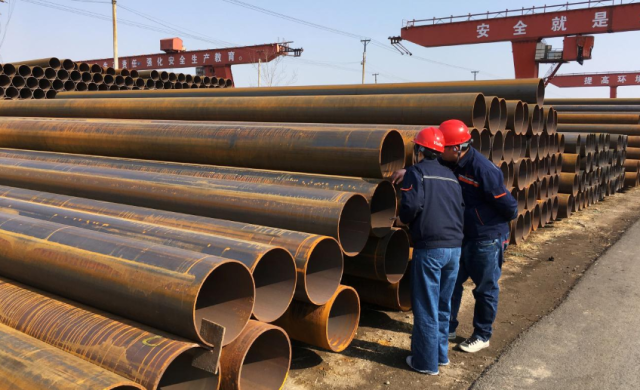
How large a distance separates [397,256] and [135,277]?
8.18 feet

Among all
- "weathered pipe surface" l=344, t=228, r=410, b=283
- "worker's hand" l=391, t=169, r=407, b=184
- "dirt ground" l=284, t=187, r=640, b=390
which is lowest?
"dirt ground" l=284, t=187, r=640, b=390

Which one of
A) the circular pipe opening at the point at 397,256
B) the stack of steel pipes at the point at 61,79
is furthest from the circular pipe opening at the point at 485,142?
the stack of steel pipes at the point at 61,79

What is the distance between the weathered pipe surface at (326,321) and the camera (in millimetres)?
3482

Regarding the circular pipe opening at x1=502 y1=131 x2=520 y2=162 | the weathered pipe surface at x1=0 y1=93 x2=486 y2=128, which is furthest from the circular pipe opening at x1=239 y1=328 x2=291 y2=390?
the circular pipe opening at x1=502 y1=131 x2=520 y2=162

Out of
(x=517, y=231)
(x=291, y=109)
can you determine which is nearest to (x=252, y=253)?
(x=291, y=109)

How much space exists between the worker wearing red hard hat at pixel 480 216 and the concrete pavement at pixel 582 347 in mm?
349

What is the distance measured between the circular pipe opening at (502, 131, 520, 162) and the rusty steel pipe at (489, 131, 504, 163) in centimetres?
35

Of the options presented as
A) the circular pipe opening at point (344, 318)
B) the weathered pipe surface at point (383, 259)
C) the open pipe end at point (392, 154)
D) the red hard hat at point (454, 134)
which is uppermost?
the red hard hat at point (454, 134)

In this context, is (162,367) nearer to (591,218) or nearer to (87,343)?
(87,343)

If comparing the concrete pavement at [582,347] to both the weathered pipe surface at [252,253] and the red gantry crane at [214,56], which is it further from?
the red gantry crane at [214,56]

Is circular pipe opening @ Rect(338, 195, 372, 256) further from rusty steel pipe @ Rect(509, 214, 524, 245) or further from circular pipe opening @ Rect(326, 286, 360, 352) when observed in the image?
rusty steel pipe @ Rect(509, 214, 524, 245)

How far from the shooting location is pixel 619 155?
1297 centimetres

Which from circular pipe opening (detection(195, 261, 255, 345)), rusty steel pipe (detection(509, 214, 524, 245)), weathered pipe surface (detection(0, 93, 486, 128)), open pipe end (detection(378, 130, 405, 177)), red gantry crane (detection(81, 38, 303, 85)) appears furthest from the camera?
red gantry crane (detection(81, 38, 303, 85))

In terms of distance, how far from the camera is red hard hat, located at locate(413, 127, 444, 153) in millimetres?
3586
